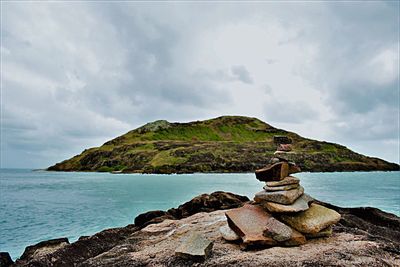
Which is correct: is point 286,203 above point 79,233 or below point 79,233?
above

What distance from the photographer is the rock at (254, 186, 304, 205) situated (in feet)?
49.8

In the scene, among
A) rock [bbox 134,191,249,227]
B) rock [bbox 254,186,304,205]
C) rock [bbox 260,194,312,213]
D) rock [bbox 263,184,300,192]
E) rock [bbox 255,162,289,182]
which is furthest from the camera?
rock [bbox 134,191,249,227]

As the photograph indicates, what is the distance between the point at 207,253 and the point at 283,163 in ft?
16.5

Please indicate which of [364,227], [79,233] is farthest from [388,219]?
[79,233]

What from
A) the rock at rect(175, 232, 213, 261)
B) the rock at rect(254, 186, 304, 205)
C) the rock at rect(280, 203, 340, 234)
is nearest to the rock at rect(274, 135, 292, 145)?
the rock at rect(254, 186, 304, 205)

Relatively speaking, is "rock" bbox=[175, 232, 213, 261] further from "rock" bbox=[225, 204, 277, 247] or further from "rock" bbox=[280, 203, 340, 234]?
"rock" bbox=[280, 203, 340, 234]

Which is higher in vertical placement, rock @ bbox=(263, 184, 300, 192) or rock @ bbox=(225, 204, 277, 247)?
rock @ bbox=(263, 184, 300, 192)

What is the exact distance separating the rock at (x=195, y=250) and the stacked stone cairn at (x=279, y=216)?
143 cm

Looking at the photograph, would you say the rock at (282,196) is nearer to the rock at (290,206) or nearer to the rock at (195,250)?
the rock at (290,206)

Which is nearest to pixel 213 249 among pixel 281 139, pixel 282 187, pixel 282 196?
pixel 282 196

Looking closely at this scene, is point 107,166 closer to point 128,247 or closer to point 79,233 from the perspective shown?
point 79,233

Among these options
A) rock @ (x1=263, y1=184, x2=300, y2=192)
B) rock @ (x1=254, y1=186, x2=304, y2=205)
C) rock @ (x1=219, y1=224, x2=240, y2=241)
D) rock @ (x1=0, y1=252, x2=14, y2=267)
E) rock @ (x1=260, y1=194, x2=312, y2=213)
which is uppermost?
rock @ (x1=263, y1=184, x2=300, y2=192)

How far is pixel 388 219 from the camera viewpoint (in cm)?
2445

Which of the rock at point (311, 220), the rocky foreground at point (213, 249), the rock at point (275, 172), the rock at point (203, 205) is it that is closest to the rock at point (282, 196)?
the rock at point (311, 220)
